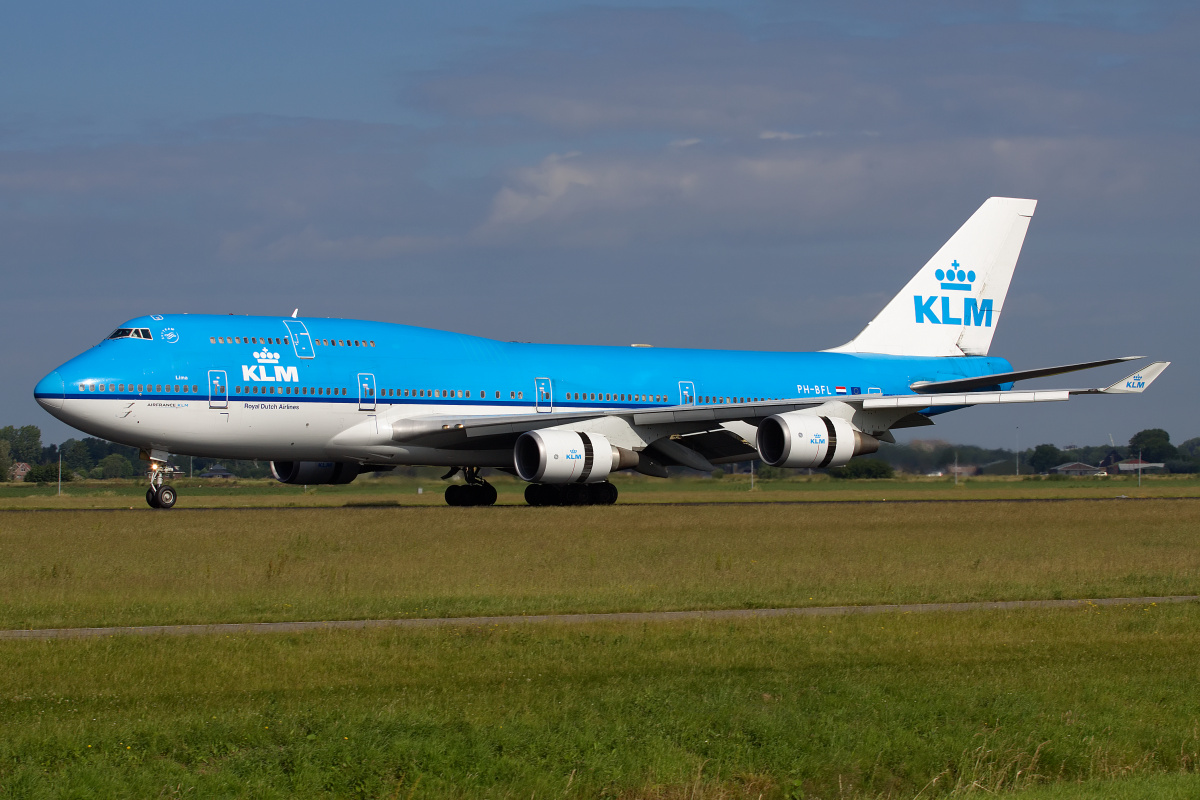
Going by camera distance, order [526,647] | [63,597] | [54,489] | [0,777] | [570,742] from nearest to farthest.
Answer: [0,777], [570,742], [526,647], [63,597], [54,489]

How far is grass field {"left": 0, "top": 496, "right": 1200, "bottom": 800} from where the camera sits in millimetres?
11203

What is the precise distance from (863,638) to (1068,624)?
2904 mm

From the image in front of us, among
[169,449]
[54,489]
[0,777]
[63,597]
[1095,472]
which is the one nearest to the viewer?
[0,777]

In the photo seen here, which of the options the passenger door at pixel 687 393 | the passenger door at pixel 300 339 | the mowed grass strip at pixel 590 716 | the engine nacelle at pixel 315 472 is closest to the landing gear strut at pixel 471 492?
the engine nacelle at pixel 315 472

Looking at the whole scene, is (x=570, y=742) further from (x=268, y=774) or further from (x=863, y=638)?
(x=863, y=638)

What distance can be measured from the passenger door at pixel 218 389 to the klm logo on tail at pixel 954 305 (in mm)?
24259

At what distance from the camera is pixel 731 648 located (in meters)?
15.0

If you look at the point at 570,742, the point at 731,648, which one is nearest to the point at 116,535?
the point at 731,648

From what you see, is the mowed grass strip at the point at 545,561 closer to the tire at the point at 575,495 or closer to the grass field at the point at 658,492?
the tire at the point at 575,495

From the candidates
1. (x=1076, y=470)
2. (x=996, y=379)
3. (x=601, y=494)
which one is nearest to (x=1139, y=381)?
(x=996, y=379)

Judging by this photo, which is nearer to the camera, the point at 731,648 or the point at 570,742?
the point at 570,742

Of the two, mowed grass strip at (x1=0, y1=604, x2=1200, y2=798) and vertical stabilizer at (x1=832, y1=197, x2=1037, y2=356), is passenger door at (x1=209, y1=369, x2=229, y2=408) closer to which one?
mowed grass strip at (x1=0, y1=604, x2=1200, y2=798)

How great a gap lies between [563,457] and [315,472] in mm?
8753

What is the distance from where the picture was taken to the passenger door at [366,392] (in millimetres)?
35125
